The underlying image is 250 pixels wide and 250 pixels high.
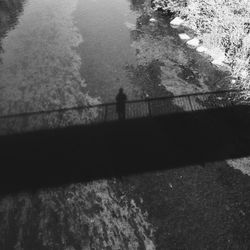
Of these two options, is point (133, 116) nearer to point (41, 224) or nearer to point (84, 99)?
point (84, 99)

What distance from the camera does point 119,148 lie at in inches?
252

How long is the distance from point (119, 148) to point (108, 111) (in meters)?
1.42

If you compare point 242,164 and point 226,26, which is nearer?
point 242,164

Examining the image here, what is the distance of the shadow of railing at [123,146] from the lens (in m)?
5.87

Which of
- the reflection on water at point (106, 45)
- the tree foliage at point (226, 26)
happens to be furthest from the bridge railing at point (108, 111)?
the tree foliage at point (226, 26)

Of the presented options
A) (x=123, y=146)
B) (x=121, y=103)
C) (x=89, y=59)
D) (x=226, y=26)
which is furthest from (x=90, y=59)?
(x=226, y=26)

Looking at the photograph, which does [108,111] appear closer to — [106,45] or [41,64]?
[41,64]

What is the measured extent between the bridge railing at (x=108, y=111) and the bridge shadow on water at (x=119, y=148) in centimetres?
25

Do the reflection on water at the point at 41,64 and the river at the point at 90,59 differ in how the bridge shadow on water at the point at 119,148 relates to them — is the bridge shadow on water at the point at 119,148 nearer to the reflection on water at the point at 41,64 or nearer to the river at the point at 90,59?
the river at the point at 90,59

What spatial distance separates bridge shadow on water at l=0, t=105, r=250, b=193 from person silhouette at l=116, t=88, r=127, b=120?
0.30 meters

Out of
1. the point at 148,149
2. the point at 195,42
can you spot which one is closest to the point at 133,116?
the point at 148,149

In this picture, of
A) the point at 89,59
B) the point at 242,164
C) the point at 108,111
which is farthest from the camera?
the point at 89,59

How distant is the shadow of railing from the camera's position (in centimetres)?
587

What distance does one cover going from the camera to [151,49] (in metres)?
10.7
